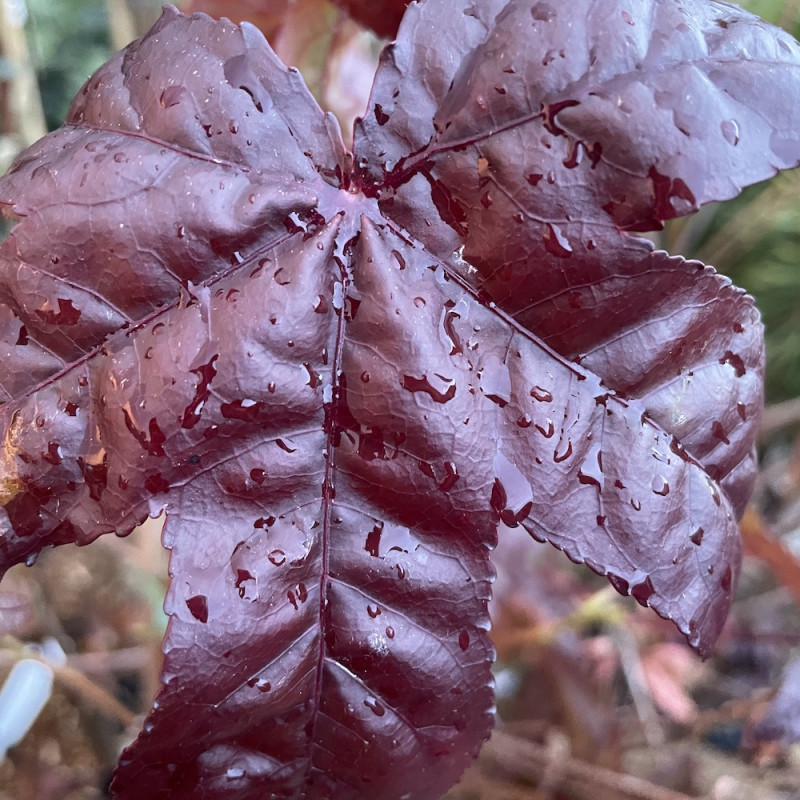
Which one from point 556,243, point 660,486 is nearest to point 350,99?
point 556,243

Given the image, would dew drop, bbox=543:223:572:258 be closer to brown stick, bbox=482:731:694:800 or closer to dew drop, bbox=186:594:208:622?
dew drop, bbox=186:594:208:622

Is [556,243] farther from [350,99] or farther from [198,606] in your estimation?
[350,99]

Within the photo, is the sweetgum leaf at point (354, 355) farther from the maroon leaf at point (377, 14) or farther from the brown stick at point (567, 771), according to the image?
the brown stick at point (567, 771)

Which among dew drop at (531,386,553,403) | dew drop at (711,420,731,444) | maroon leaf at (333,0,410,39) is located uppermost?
maroon leaf at (333,0,410,39)

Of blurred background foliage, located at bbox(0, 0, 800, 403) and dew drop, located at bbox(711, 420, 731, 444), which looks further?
blurred background foliage, located at bbox(0, 0, 800, 403)

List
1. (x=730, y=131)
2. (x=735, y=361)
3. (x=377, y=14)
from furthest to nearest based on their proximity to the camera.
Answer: (x=377, y=14)
(x=735, y=361)
(x=730, y=131)

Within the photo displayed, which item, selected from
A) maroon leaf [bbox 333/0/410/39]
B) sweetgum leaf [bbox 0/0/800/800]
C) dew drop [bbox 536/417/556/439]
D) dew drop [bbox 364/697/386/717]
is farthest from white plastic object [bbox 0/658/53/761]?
maroon leaf [bbox 333/0/410/39]

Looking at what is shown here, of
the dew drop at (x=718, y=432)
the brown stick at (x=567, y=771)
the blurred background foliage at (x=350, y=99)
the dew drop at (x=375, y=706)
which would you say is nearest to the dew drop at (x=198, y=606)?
the dew drop at (x=375, y=706)

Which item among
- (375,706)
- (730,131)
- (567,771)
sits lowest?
(567,771)
